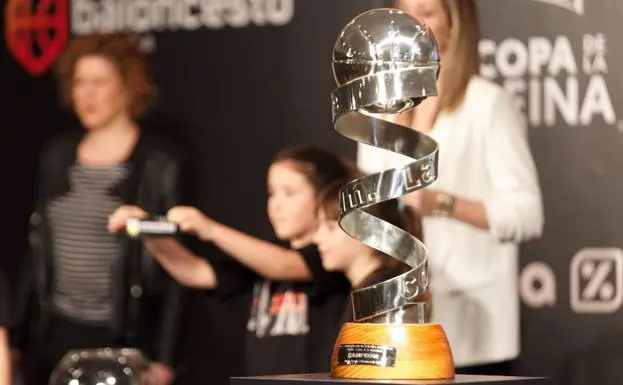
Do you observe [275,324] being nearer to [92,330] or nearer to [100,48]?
[92,330]

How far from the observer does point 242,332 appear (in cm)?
374

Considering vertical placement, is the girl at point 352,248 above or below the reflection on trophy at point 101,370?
above

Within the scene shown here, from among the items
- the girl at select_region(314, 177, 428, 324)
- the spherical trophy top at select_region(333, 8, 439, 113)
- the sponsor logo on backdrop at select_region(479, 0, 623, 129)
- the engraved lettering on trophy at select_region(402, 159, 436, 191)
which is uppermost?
the sponsor logo on backdrop at select_region(479, 0, 623, 129)

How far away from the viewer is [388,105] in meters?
1.55

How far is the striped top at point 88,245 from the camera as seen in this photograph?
13.0ft

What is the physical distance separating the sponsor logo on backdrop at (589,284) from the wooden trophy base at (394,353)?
1.85 m

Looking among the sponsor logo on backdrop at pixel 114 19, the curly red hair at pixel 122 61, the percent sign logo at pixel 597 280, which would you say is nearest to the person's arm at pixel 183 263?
the curly red hair at pixel 122 61

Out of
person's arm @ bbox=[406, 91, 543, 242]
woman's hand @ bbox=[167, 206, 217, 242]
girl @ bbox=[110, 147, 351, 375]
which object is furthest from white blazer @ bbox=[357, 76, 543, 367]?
woman's hand @ bbox=[167, 206, 217, 242]

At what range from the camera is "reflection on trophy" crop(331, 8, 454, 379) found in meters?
1.49

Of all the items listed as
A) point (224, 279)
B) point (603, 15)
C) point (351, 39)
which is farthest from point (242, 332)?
point (351, 39)

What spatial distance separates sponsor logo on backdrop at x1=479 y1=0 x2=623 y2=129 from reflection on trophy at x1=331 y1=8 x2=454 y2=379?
184 cm

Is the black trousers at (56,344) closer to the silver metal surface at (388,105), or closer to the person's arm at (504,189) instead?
the person's arm at (504,189)

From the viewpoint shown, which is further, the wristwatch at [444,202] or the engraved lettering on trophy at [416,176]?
the wristwatch at [444,202]

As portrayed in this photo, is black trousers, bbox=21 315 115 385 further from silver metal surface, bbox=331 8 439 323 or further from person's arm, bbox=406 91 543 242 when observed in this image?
silver metal surface, bbox=331 8 439 323
